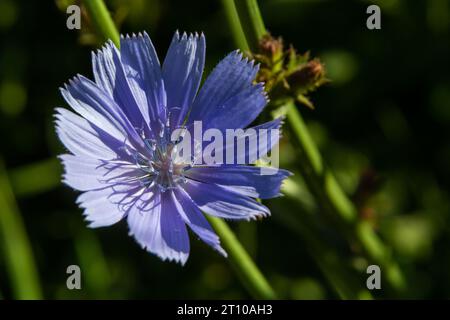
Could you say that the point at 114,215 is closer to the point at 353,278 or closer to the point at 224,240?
the point at 224,240

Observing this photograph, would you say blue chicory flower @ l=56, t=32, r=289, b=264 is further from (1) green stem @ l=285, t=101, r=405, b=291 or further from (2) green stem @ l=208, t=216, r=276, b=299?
(1) green stem @ l=285, t=101, r=405, b=291

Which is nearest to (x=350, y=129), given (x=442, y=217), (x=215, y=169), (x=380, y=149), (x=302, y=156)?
(x=380, y=149)

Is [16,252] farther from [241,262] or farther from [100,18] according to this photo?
[100,18]

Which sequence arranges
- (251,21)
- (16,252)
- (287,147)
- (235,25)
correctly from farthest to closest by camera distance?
(287,147), (16,252), (235,25), (251,21)

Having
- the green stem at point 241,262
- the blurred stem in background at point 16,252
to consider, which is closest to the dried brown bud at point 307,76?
the green stem at point 241,262

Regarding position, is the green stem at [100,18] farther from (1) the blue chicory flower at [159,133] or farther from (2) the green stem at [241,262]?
(2) the green stem at [241,262]

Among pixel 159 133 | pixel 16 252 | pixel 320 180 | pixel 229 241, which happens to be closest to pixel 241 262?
pixel 229 241
